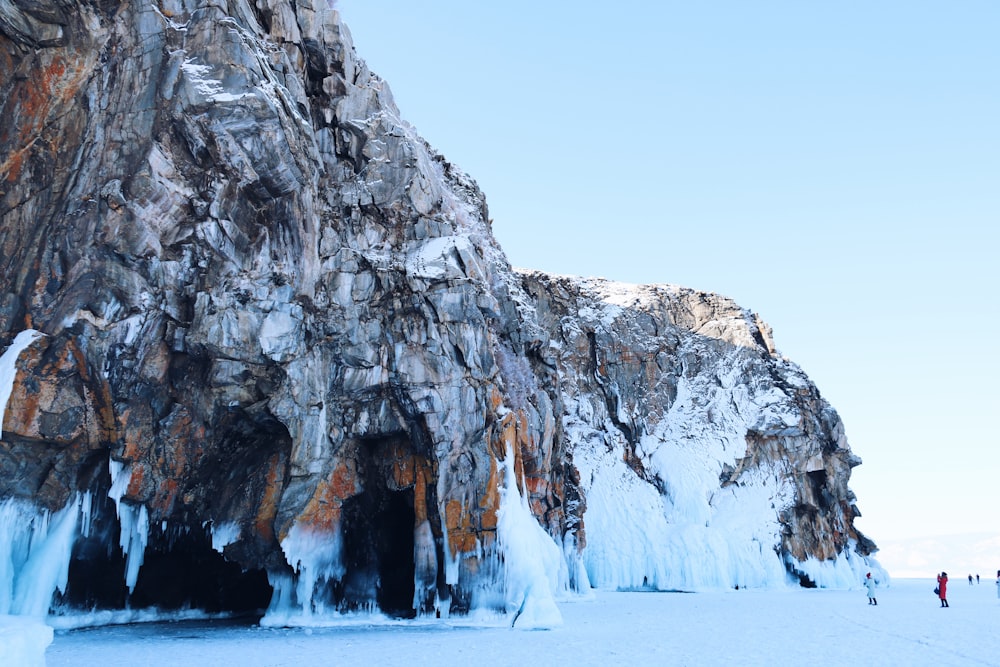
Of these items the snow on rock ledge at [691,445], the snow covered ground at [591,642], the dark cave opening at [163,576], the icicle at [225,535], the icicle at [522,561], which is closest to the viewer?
the snow covered ground at [591,642]

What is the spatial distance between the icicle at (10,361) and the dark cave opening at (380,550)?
38.2 feet

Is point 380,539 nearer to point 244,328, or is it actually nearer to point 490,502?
point 490,502

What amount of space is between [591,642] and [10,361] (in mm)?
18425

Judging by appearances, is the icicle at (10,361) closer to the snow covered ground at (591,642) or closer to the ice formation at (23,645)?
the snow covered ground at (591,642)

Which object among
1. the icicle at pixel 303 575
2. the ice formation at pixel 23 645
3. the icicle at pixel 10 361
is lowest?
the ice formation at pixel 23 645

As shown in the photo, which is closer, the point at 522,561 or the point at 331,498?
the point at 331,498

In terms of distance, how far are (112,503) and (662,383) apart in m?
44.3

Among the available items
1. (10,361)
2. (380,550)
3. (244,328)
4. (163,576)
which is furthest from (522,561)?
(10,361)

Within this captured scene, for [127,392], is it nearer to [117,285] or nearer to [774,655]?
[117,285]

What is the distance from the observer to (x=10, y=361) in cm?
2200

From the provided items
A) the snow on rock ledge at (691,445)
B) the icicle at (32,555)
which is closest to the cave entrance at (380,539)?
the icicle at (32,555)

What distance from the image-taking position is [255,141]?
24.9m

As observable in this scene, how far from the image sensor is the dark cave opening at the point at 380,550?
28891mm

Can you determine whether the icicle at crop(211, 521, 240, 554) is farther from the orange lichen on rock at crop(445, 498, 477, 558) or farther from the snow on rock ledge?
the snow on rock ledge
